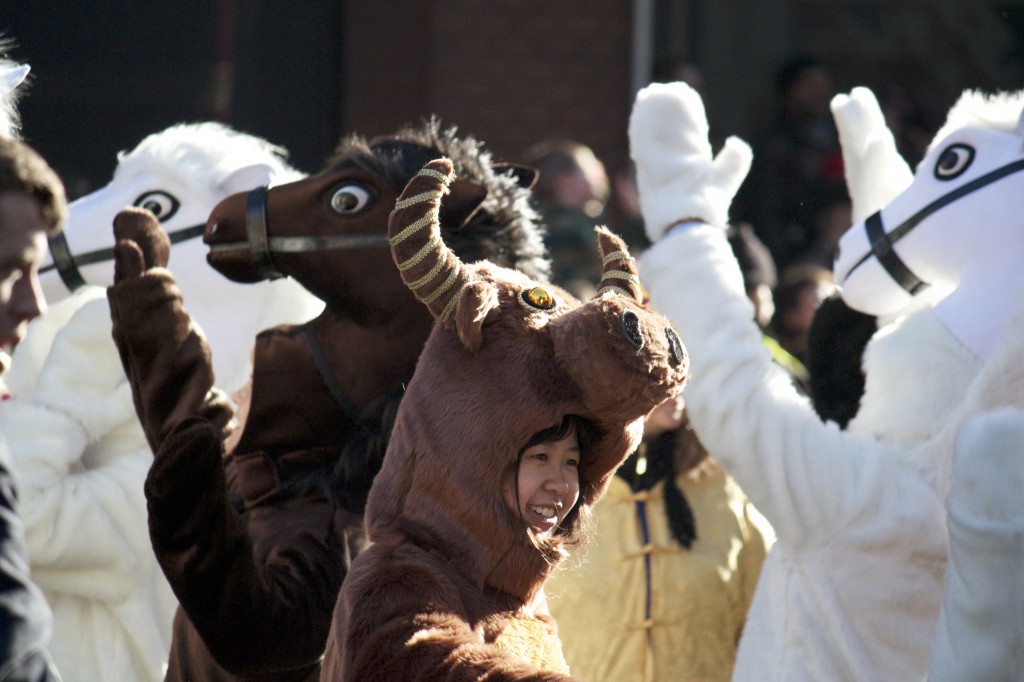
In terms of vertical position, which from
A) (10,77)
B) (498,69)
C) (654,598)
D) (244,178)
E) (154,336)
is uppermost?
(10,77)

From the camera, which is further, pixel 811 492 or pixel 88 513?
pixel 88 513

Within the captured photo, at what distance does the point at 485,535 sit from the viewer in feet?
7.25

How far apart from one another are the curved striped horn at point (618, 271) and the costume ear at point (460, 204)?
40cm

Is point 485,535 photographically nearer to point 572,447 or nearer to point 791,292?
point 572,447

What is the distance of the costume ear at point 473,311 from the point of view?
2.18m

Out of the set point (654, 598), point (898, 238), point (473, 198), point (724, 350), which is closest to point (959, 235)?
point (898, 238)

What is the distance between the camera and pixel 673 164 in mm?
3324

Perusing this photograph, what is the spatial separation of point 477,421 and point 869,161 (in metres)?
1.75

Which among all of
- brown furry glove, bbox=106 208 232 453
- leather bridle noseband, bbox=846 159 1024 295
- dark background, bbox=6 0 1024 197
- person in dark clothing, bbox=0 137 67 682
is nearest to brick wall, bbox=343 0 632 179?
dark background, bbox=6 0 1024 197

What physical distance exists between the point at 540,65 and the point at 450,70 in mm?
471

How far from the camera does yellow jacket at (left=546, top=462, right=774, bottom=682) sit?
3.50 m

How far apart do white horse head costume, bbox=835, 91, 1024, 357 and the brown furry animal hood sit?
0.99 metres

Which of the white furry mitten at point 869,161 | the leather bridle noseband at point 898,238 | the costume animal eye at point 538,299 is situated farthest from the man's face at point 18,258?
the white furry mitten at point 869,161

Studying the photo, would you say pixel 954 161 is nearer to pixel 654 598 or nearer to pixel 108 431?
pixel 654 598
